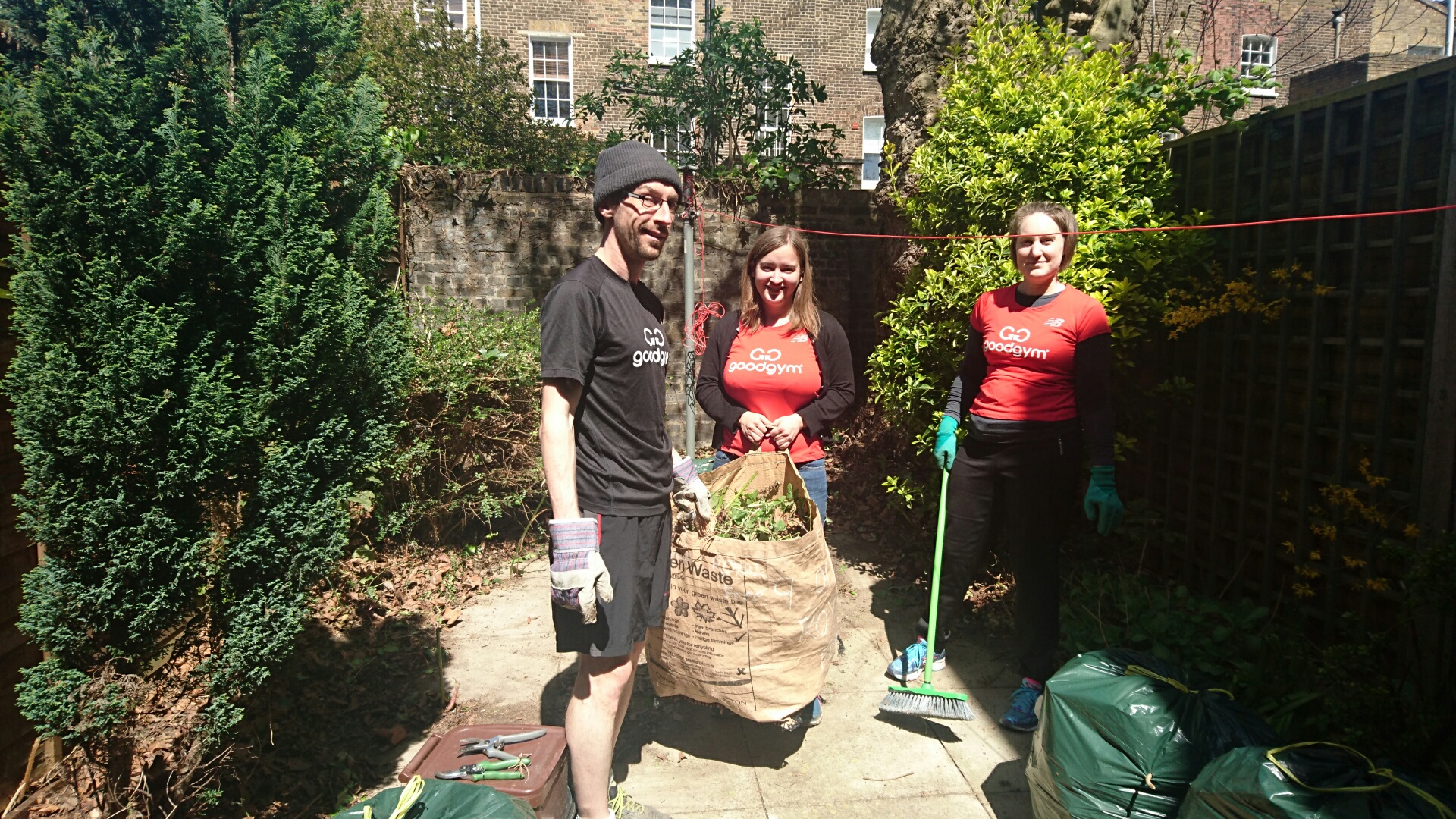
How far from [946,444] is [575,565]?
1896mm

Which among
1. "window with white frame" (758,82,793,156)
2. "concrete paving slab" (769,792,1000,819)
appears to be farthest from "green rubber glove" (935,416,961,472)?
"window with white frame" (758,82,793,156)

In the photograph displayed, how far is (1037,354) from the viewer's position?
316 cm

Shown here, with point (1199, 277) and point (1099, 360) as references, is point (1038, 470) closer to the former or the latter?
point (1099, 360)

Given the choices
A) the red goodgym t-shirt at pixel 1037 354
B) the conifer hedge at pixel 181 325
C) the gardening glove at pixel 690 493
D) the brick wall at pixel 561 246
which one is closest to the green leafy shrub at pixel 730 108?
the brick wall at pixel 561 246

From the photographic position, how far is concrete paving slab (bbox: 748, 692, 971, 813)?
294cm

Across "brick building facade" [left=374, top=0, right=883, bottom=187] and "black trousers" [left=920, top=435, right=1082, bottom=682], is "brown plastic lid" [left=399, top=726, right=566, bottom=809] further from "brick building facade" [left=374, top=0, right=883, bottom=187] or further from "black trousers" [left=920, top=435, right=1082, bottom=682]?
"brick building facade" [left=374, top=0, right=883, bottom=187]

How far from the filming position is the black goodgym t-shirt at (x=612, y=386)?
7.47ft

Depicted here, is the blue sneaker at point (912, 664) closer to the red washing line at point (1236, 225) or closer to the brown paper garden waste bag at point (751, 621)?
the brown paper garden waste bag at point (751, 621)

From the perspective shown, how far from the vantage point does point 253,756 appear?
257cm

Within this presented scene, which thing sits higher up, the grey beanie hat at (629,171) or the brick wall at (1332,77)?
the brick wall at (1332,77)

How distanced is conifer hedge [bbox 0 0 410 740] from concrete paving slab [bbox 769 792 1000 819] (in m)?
1.76

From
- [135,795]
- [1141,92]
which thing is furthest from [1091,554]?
[135,795]

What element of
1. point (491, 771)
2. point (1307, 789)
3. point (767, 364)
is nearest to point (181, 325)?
point (491, 771)

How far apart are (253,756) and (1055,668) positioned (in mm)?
3007
